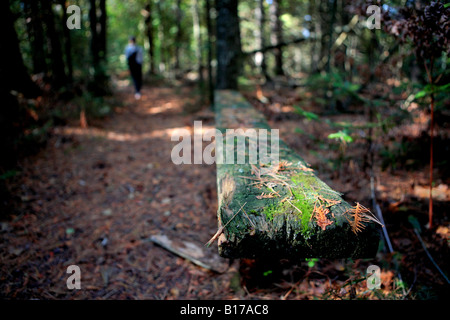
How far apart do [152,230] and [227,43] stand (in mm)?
5634

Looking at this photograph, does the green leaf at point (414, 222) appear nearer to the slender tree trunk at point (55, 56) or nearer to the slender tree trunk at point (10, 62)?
the slender tree trunk at point (10, 62)

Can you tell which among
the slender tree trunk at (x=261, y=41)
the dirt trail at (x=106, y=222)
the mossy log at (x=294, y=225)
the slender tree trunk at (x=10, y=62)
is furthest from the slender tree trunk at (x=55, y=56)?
the mossy log at (x=294, y=225)

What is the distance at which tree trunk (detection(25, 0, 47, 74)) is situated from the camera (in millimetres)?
5023

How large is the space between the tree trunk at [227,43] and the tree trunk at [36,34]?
407 centimetres

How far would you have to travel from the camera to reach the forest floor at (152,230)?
2.26 metres

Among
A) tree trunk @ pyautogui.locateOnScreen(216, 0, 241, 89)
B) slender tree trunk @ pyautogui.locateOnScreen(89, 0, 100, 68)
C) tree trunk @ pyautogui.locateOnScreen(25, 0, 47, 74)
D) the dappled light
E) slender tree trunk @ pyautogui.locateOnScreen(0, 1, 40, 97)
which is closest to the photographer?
the dappled light

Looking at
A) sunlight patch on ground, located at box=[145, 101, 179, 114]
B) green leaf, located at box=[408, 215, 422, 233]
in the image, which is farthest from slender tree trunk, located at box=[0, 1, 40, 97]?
green leaf, located at box=[408, 215, 422, 233]

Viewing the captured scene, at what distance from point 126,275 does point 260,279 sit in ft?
4.23

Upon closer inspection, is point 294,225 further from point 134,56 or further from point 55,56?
point 134,56

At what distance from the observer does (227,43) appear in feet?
22.8

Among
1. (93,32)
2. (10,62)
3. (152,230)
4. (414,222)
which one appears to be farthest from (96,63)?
(414,222)

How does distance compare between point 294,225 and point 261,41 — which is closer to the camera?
point 294,225

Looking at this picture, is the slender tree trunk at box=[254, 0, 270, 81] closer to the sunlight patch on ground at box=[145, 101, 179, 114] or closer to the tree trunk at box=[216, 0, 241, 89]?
the tree trunk at box=[216, 0, 241, 89]

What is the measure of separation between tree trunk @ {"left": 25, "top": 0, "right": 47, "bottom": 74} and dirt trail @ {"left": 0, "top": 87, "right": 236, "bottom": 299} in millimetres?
2239
